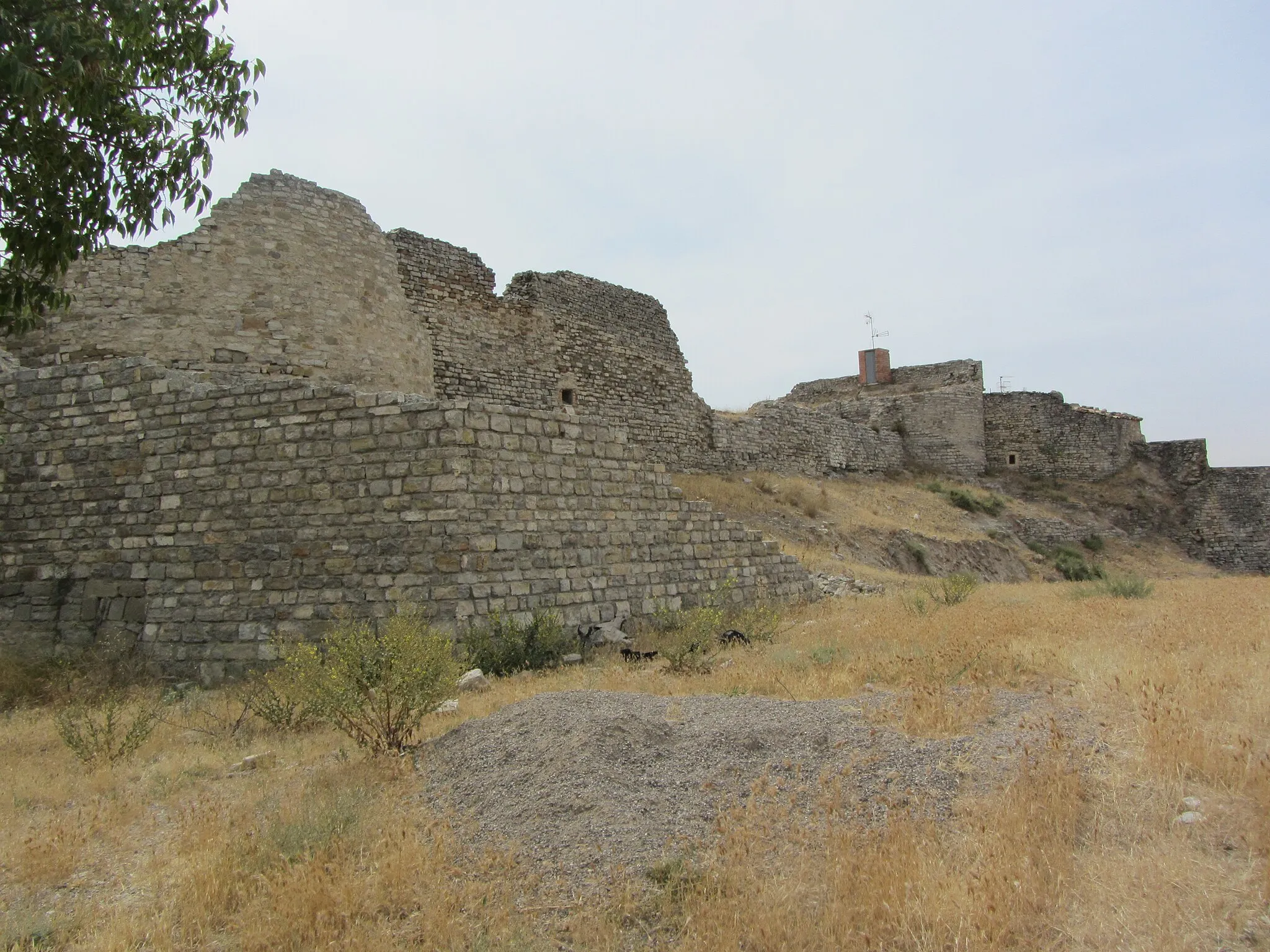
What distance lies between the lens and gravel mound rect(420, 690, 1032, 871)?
4.04 m

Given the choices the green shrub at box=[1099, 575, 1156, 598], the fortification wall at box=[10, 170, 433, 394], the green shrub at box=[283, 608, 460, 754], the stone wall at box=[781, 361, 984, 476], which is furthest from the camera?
the stone wall at box=[781, 361, 984, 476]

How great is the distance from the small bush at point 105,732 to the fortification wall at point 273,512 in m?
1.33

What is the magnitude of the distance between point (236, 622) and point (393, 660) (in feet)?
11.1

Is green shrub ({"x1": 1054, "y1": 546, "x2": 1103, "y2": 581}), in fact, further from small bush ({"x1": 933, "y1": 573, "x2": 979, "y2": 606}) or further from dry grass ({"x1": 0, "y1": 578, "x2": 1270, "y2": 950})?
dry grass ({"x1": 0, "y1": 578, "x2": 1270, "y2": 950})

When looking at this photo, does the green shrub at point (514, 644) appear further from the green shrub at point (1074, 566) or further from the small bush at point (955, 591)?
the green shrub at point (1074, 566)

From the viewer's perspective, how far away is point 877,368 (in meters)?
31.8

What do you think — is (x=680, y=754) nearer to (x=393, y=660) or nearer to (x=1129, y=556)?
(x=393, y=660)

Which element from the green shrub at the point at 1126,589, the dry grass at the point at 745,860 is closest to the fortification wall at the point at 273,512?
the dry grass at the point at 745,860

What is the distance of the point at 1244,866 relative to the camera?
11.1ft

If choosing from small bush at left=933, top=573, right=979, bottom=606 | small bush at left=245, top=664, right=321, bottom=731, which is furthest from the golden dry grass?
small bush at left=245, top=664, right=321, bottom=731

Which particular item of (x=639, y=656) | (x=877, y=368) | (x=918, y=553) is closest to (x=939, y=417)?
(x=877, y=368)

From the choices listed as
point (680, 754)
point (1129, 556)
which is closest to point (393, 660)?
point (680, 754)

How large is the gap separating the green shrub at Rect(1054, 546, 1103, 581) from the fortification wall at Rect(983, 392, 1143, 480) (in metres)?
5.87

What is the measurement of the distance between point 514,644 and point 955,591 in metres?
6.96
